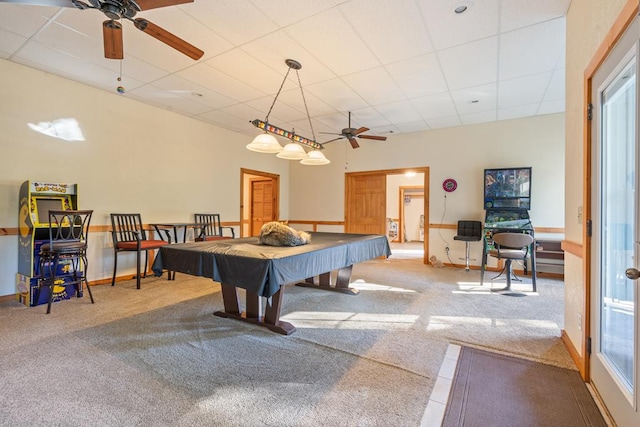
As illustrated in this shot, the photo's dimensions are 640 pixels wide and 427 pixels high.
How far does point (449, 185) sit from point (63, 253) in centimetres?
621

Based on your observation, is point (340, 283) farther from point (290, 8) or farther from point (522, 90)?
point (522, 90)

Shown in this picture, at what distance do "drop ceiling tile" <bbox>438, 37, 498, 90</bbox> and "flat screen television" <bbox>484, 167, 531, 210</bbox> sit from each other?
1.96 meters

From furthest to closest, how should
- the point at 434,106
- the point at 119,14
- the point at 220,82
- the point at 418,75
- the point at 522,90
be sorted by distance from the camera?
the point at 434,106
the point at 522,90
the point at 220,82
the point at 418,75
the point at 119,14

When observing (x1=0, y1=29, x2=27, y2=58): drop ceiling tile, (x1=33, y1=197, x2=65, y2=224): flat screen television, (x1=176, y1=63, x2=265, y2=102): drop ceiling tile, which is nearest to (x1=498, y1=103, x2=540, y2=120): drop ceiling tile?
(x1=176, y1=63, x2=265, y2=102): drop ceiling tile

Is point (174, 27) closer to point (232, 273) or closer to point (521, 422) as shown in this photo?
point (232, 273)

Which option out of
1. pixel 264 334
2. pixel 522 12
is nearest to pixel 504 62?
pixel 522 12

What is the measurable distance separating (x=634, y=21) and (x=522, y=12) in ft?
4.80

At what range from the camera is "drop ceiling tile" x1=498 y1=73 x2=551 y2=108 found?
3.83 m

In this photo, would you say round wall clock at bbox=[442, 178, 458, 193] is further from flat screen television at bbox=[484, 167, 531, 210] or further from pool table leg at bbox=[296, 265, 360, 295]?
pool table leg at bbox=[296, 265, 360, 295]

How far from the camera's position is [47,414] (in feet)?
5.23

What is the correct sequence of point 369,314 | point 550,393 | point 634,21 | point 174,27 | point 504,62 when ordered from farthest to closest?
point 504,62 → point 369,314 → point 174,27 → point 550,393 → point 634,21

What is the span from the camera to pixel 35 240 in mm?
3373

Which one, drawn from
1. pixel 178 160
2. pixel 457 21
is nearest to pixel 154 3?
pixel 457 21

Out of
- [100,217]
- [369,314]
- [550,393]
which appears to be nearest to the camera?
[550,393]
